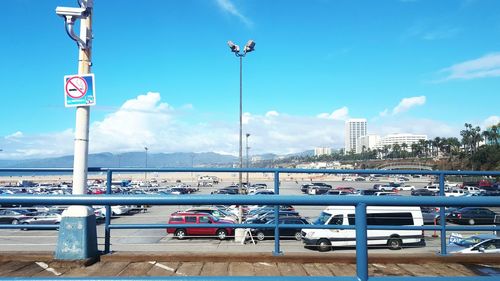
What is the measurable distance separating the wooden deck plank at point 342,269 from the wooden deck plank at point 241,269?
0.96 metres

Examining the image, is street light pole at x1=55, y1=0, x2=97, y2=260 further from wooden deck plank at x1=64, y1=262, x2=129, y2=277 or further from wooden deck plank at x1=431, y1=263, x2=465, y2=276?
wooden deck plank at x1=431, y1=263, x2=465, y2=276

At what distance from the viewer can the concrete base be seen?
4852 mm

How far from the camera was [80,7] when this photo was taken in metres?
5.58

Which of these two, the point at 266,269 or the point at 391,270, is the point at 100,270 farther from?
the point at 391,270

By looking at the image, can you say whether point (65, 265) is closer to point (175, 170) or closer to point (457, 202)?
point (175, 170)

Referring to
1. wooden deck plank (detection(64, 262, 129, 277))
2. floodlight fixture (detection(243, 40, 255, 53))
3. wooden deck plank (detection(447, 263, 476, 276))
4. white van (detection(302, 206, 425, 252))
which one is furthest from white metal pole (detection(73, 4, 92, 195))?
floodlight fixture (detection(243, 40, 255, 53))

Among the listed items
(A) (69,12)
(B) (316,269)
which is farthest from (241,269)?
(A) (69,12)

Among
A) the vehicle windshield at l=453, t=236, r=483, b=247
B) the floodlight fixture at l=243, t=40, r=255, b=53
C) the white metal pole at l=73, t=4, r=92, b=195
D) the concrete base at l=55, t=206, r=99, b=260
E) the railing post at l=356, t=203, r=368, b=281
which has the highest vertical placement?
the floodlight fixture at l=243, t=40, r=255, b=53

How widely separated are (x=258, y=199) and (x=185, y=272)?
2705 millimetres

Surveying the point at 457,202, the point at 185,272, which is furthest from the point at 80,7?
the point at 457,202

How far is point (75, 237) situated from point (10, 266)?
804mm

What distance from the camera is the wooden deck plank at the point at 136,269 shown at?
455 centimetres

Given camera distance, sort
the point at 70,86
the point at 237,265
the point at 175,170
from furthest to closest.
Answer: the point at 175,170, the point at 70,86, the point at 237,265

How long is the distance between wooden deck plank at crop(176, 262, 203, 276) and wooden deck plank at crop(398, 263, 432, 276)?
2.53m
